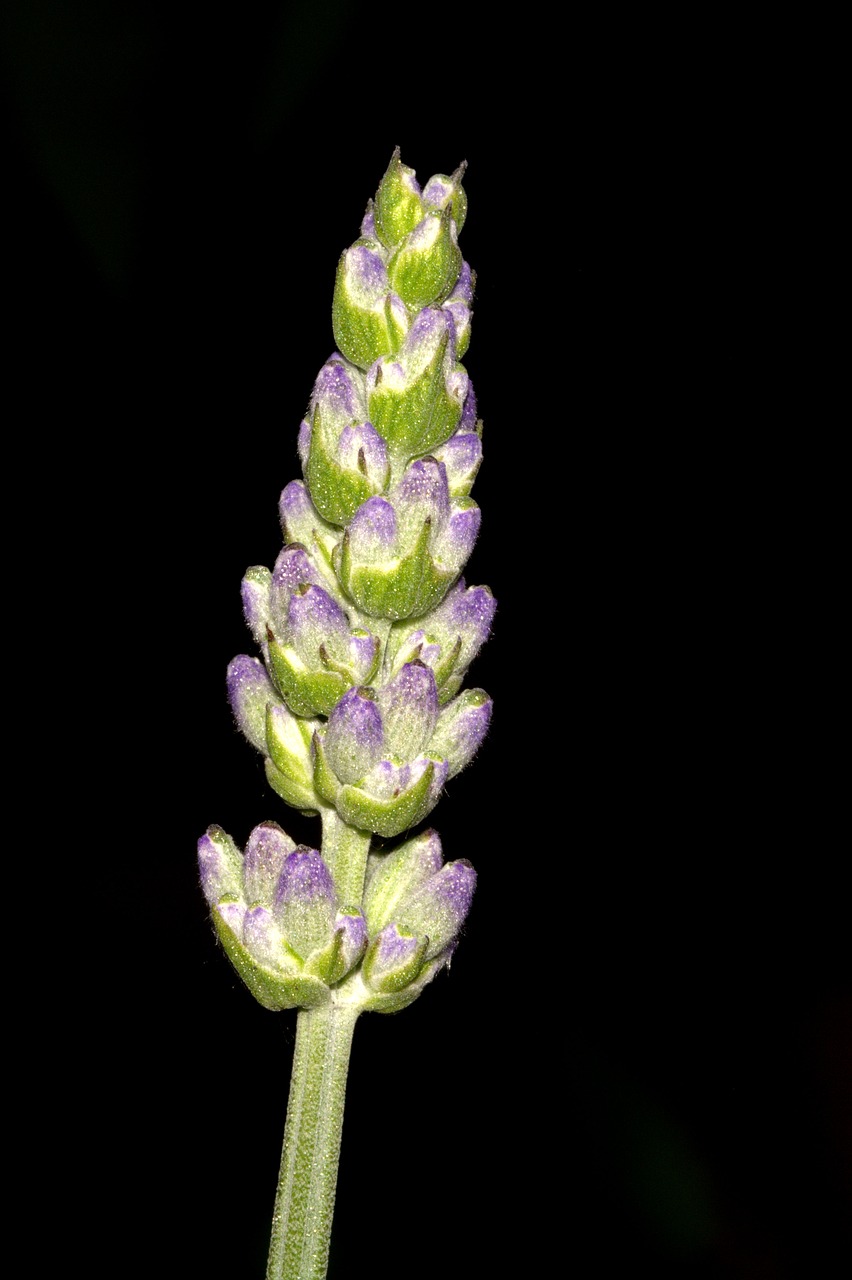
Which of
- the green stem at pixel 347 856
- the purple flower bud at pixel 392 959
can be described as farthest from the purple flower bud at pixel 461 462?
the purple flower bud at pixel 392 959

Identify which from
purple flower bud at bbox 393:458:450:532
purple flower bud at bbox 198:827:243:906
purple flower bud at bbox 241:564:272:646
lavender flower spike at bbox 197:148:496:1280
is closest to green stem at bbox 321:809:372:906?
lavender flower spike at bbox 197:148:496:1280

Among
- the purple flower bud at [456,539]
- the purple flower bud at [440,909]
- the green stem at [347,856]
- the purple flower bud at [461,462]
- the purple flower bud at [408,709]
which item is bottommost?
the purple flower bud at [440,909]

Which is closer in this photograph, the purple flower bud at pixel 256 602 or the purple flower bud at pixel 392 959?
the purple flower bud at pixel 392 959

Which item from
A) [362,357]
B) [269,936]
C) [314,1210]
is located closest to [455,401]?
[362,357]

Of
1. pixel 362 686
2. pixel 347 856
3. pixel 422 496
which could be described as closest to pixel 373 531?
pixel 422 496

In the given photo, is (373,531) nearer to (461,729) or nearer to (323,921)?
(461,729)

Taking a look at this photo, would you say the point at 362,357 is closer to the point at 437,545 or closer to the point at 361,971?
the point at 437,545

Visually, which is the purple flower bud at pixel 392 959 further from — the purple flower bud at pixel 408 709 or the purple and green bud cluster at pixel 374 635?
the purple flower bud at pixel 408 709
